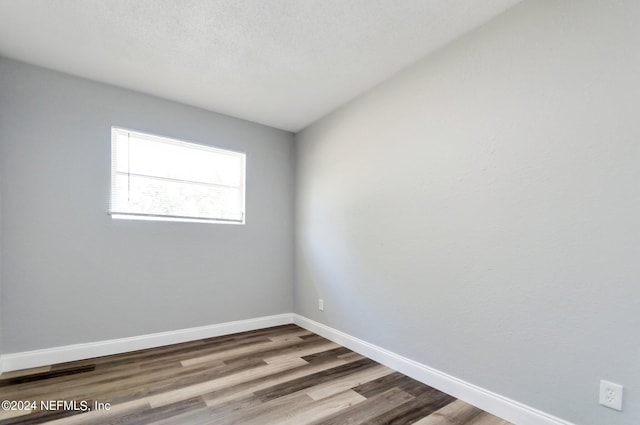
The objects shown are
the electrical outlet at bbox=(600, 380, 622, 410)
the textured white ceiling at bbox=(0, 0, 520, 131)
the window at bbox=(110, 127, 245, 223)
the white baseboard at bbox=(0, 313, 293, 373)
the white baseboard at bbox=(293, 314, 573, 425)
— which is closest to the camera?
the electrical outlet at bbox=(600, 380, 622, 410)

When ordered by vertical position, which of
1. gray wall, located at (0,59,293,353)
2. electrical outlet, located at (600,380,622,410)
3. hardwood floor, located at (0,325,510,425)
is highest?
gray wall, located at (0,59,293,353)

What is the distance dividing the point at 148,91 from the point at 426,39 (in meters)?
2.56

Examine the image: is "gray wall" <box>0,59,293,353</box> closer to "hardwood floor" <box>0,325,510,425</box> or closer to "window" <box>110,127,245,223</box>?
"window" <box>110,127,245,223</box>

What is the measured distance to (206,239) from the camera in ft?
10.5

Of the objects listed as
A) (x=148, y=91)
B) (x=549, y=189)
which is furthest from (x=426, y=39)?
(x=148, y=91)

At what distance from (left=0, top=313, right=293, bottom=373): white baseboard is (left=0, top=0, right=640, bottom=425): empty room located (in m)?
0.02

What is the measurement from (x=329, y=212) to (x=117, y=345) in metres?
2.38

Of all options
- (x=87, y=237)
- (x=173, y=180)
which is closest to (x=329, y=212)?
(x=173, y=180)

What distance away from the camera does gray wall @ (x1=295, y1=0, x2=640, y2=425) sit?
1.41 metres

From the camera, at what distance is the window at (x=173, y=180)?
2.79 meters

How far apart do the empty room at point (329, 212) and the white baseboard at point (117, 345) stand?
0.02 metres

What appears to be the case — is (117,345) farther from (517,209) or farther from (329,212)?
(517,209)

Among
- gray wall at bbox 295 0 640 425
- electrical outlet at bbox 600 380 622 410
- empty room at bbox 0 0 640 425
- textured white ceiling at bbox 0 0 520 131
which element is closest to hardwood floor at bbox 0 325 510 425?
empty room at bbox 0 0 640 425

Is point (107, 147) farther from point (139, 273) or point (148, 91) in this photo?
Result: point (139, 273)
